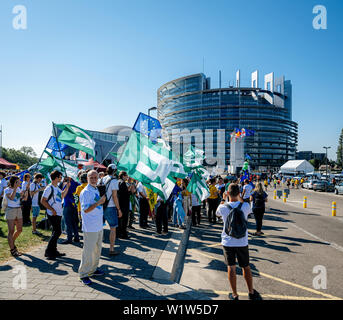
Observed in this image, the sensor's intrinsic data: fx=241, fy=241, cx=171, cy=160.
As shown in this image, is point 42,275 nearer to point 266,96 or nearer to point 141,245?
point 141,245

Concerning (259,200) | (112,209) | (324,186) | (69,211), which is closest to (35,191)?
(69,211)

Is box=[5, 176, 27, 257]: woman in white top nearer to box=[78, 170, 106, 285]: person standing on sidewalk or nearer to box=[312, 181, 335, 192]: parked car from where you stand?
box=[78, 170, 106, 285]: person standing on sidewalk

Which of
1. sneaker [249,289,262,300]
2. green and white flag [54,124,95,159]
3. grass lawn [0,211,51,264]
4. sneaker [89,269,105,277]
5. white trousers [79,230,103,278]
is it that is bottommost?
sneaker [249,289,262,300]

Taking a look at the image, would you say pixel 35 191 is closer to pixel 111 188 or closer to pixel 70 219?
pixel 70 219

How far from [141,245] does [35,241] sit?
9.37 ft

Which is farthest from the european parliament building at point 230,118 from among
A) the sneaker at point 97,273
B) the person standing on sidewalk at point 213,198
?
the sneaker at point 97,273

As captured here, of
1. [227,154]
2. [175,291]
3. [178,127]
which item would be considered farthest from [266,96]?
[175,291]

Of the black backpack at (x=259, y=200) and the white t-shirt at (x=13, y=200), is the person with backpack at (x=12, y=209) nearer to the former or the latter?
the white t-shirt at (x=13, y=200)

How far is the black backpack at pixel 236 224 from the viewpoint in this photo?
3707mm

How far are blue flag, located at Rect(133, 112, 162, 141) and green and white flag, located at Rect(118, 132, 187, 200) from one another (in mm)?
1051

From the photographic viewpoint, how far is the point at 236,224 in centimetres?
373

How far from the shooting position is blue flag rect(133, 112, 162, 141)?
6.87m

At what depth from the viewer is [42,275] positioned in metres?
4.27

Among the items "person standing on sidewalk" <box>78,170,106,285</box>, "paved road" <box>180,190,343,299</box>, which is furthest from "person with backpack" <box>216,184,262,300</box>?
"person standing on sidewalk" <box>78,170,106,285</box>
